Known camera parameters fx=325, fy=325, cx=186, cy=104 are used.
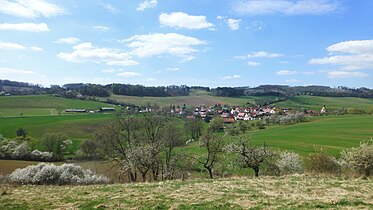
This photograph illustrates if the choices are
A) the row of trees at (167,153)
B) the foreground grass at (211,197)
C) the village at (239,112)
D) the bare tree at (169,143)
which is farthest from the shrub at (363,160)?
the village at (239,112)

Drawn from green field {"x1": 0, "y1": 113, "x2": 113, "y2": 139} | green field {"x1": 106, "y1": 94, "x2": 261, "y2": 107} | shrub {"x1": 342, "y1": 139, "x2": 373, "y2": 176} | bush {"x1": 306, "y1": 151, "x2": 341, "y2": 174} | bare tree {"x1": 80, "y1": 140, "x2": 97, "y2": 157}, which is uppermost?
green field {"x1": 106, "y1": 94, "x2": 261, "y2": 107}

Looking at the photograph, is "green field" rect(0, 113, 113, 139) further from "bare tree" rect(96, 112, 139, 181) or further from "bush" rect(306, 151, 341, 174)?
"bush" rect(306, 151, 341, 174)

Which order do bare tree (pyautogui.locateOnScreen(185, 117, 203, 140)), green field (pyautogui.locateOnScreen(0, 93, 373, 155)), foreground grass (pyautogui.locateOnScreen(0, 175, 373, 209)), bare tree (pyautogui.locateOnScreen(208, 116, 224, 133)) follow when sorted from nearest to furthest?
foreground grass (pyautogui.locateOnScreen(0, 175, 373, 209))
green field (pyautogui.locateOnScreen(0, 93, 373, 155))
bare tree (pyautogui.locateOnScreen(185, 117, 203, 140))
bare tree (pyautogui.locateOnScreen(208, 116, 224, 133))

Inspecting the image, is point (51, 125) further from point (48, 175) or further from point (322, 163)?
point (322, 163)

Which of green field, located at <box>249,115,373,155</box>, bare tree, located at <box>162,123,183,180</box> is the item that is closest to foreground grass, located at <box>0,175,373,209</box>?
bare tree, located at <box>162,123,183,180</box>

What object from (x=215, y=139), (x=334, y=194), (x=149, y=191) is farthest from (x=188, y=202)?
(x=215, y=139)

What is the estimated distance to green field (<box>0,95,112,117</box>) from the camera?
115m

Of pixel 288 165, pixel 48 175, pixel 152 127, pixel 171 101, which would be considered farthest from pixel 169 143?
pixel 171 101

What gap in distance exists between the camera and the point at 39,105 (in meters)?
131

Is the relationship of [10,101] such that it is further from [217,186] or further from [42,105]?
[217,186]

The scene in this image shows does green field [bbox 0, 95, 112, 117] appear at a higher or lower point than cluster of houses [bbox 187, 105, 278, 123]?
higher

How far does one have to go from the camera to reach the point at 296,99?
197 m

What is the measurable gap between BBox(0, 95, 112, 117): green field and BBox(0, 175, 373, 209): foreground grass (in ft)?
342

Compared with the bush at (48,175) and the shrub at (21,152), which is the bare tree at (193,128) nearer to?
the shrub at (21,152)
